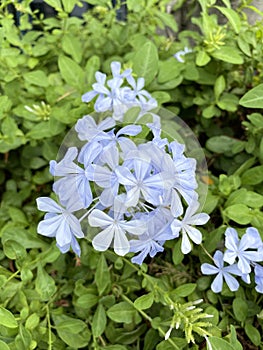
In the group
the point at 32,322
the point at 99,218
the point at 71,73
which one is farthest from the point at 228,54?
the point at 32,322

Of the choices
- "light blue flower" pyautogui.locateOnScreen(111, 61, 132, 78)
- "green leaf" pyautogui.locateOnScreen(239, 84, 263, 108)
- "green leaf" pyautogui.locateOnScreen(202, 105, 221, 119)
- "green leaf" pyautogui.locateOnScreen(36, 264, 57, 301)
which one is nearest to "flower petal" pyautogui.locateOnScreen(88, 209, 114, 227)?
"green leaf" pyautogui.locateOnScreen(36, 264, 57, 301)

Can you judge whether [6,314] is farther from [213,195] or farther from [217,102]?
[217,102]

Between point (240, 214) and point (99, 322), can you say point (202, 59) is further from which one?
point (99, 322)

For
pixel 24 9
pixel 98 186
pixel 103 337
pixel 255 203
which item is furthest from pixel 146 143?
pixel 24 9

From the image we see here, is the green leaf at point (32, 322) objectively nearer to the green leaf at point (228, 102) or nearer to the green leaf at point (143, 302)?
the green leaf at point (143, 302)

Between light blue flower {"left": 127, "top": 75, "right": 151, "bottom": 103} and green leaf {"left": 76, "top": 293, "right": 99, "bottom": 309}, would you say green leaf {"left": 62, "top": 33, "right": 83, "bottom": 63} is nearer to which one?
light blue flower {"left": 127, "top": 75, "right": 151, "bottom": 103}

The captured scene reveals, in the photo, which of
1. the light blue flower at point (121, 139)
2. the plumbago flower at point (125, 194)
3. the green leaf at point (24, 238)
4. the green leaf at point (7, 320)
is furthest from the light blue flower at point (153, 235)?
the green leaf at point (24, 238)
